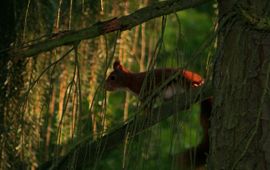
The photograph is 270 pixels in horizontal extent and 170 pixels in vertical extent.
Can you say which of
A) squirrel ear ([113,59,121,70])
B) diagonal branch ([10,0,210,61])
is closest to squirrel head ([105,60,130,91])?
squirrel ear ([113,59,121,70])

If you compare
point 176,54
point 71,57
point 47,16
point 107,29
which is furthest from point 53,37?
point 71,57

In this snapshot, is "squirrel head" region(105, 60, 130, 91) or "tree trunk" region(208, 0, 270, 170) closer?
"tree trunk" region(208, 0, 270, 170)

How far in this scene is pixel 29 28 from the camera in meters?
2.47

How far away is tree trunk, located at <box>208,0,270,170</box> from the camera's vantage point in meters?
1.82

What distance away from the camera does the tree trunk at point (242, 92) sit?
1816 millimetres

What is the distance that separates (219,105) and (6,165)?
832 mm

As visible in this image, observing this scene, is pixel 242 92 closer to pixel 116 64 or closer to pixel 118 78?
pixel 116 64

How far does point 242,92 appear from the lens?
186cm

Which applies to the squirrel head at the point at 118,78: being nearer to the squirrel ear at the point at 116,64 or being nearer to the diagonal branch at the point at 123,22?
the squirrel ear at the point at 116,64

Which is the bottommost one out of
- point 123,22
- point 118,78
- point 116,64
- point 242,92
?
point 118,78

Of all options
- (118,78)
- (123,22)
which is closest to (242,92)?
(123,22)

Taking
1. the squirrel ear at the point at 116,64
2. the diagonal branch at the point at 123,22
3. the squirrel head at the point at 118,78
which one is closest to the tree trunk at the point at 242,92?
the diagonal branch at the point at 123,22

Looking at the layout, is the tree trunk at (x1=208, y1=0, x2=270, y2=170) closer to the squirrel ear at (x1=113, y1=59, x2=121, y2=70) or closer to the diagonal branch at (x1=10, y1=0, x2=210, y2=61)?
the diagonal branch at (x1=10, y1=0, x2=210, y2=61)

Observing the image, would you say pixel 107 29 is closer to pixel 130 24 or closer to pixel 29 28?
Result: pixel 130 24
